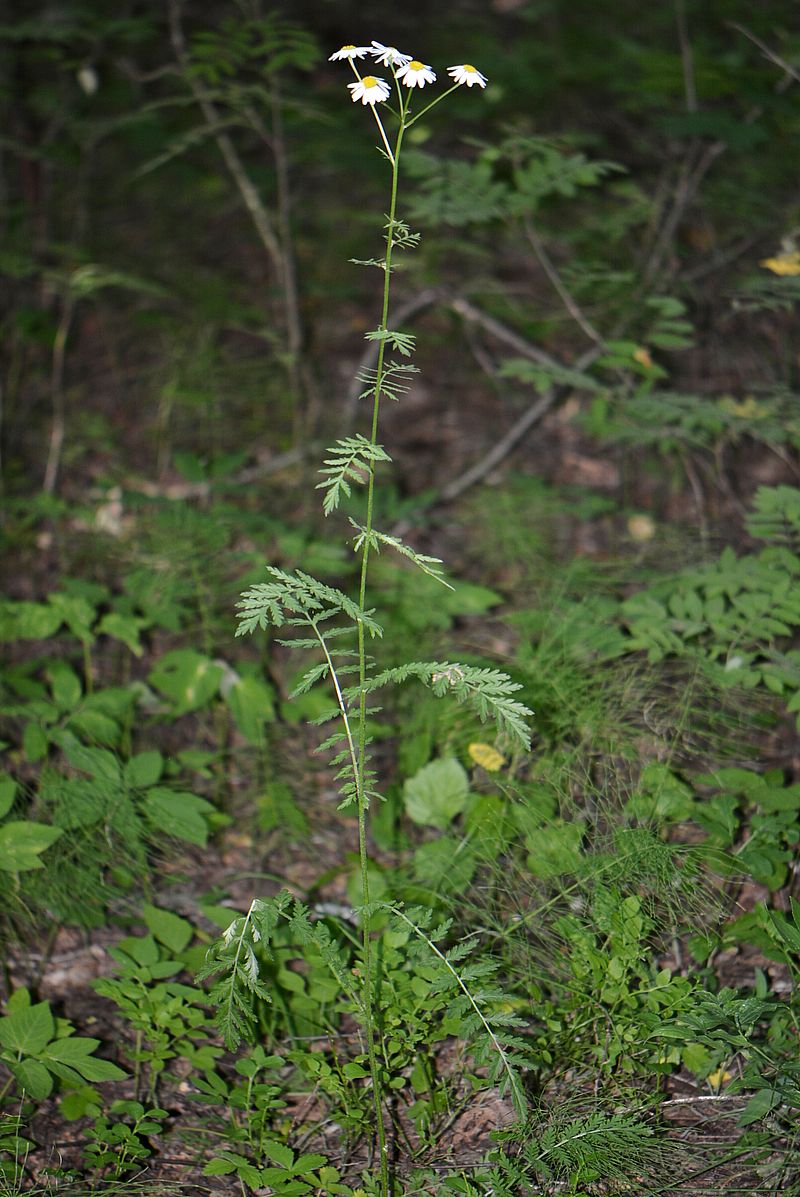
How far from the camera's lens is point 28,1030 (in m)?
1.73

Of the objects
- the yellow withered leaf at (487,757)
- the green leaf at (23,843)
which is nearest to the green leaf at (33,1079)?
the green leaf at (23,843)

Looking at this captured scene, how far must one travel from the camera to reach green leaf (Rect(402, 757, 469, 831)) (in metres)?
2.12

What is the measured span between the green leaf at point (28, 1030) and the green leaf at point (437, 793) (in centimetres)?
82

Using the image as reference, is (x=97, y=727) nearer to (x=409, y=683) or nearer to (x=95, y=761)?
(x=95, y=761)

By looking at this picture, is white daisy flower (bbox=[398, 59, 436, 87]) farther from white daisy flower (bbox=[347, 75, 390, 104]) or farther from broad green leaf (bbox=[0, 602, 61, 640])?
broad green leaf (bbox=[0, 602, 61, 640])

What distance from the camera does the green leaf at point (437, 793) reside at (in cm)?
212

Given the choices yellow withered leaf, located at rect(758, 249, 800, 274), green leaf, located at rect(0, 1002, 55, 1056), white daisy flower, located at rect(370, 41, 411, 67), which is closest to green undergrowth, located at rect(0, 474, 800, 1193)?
green leaf, located at rect(0, 1002, 55, 1056)

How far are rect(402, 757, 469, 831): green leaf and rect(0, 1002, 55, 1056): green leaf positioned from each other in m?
0.82

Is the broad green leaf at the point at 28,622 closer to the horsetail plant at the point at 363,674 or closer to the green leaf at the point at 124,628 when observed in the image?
the green leaf at the point at 124,628

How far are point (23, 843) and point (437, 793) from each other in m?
0.86

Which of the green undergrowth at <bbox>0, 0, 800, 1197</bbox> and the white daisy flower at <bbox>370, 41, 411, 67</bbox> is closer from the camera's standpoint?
the white daisy flower at <bbox>370, 41, 411, 67</bbox>

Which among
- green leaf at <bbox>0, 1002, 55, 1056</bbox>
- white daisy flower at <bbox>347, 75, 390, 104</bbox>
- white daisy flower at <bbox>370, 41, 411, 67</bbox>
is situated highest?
white daisy flower at <bbox>370, 41, 411, 67</bbox>

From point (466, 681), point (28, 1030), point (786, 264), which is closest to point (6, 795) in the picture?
point (28, 1030)

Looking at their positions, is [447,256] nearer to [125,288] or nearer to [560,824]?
[125,288]
